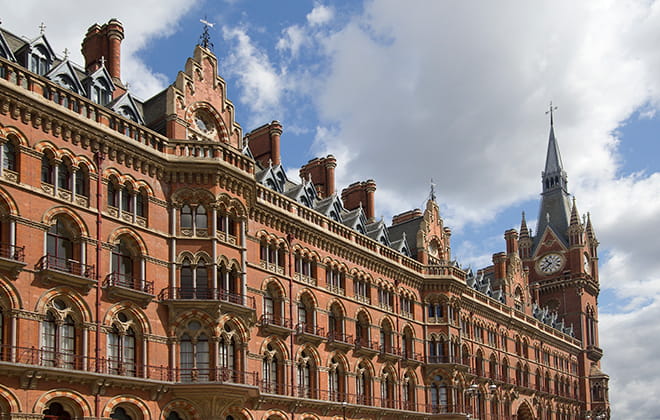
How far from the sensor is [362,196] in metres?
69.2

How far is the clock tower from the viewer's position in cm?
10306

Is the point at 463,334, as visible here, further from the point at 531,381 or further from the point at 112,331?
the point at 112,331

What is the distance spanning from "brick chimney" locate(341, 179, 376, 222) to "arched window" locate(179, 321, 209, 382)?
29.6 m

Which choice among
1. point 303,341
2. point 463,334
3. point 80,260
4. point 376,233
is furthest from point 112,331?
point 463,334

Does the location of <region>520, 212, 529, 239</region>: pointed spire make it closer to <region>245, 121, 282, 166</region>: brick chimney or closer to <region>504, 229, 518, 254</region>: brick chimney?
<region>504, 229, 518, 254</region>: brick chimney

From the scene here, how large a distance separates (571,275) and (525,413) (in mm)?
27940

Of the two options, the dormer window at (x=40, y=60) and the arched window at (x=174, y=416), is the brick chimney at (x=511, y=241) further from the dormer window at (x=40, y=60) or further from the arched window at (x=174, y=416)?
the dormer window at (x=40, y=60)

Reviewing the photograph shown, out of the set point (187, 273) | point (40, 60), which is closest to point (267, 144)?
point (187, 273)

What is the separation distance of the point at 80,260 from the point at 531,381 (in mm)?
60167

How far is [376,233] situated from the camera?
63719mm

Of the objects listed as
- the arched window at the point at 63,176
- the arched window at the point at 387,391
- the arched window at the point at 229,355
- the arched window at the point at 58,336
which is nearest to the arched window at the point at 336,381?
the arched window at the point at 387,391

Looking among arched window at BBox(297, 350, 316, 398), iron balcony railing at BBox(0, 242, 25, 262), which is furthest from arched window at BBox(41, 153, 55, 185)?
arched window at BBox(297, 350, 316, 398)

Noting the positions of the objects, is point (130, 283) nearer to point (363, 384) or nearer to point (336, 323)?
point (336, 323)

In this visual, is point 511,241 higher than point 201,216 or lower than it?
higher
